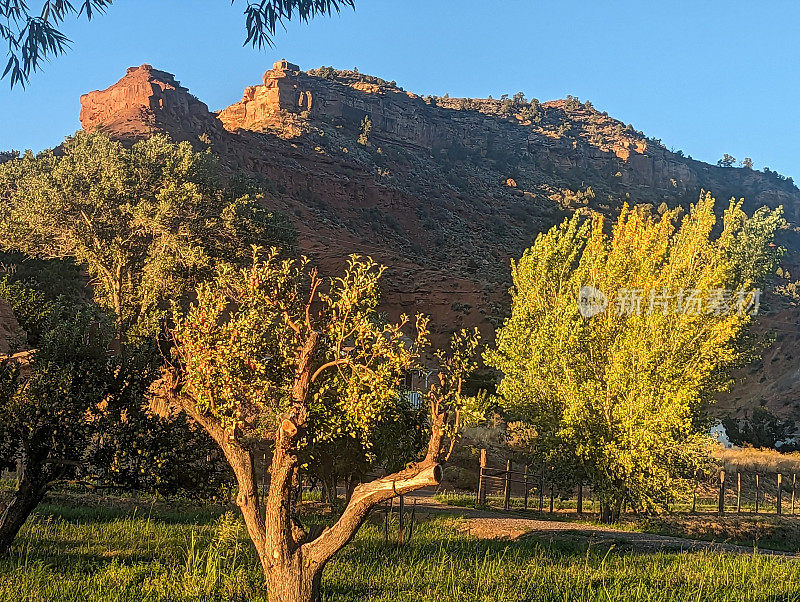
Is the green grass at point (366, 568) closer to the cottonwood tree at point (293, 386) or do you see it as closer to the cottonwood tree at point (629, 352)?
the cottonwood tree at point (293, 386)

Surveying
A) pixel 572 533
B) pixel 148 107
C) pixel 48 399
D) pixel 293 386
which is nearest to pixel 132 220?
pixel 48 399

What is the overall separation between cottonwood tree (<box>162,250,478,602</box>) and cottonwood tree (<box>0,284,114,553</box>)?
2.13m

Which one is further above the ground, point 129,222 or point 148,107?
point 148,107

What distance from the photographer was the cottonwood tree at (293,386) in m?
9.76

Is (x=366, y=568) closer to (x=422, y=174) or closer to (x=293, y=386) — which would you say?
(x=293, y=386)

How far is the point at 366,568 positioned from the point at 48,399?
262 inches

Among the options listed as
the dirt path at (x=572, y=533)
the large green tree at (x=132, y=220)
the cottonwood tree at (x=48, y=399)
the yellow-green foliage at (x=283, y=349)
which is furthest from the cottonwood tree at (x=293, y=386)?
the large green tree at (x=132, y=220)

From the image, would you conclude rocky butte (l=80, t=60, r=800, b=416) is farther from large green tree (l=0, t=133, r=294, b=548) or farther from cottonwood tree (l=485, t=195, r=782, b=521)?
cottonwood tree (l=485, t=195, r=782, b=521)

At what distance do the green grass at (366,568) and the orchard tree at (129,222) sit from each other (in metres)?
19.6

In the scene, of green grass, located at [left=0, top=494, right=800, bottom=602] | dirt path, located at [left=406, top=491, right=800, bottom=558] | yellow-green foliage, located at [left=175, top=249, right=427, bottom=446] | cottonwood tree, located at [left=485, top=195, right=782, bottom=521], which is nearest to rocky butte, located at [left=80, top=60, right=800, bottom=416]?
cottonwood tree, located at [left=485, top=195, right=782, bottom=521]

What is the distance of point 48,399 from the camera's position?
1228 cm

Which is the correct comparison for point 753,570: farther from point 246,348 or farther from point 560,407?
point 246,348

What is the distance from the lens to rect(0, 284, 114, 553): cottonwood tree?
12305mm

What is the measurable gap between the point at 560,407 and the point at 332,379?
47.8ft
